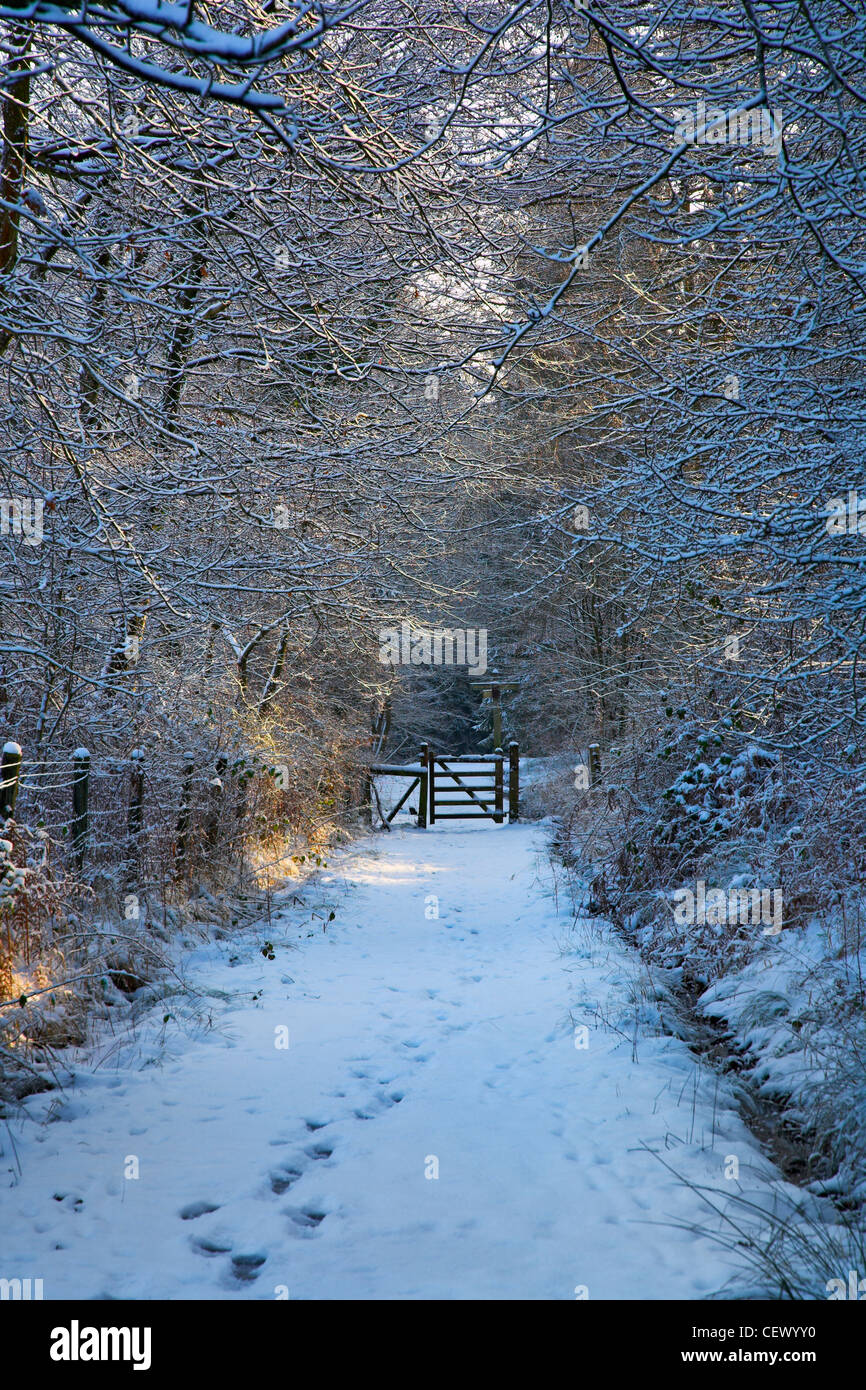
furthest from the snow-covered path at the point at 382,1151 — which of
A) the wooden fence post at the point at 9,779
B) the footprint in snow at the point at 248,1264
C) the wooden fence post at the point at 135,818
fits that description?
the wooden fence post at the point at 9,779

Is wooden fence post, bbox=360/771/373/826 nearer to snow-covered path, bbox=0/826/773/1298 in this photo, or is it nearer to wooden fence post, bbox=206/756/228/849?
wooden fence post, bbox=206/756/228/849

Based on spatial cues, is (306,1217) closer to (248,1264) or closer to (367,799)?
(248,1264)

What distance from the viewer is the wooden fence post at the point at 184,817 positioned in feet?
24.2

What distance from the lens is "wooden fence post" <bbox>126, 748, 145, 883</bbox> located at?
6.63m

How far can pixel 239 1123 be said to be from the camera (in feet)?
13.0

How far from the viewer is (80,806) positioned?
5.86m

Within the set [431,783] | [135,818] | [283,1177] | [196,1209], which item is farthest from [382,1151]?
[431,783]

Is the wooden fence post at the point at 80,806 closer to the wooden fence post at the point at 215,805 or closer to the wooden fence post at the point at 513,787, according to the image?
the wooden fence post at the point at 215,805

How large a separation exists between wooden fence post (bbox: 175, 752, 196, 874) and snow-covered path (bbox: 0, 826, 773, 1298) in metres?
1.24

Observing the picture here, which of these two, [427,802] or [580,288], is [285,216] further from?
[427,802]

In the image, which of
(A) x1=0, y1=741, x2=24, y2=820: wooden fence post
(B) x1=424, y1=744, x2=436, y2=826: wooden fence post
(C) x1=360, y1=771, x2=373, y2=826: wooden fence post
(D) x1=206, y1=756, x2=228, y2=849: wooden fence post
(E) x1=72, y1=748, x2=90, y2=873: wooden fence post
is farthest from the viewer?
(B) x1=424, y1=744, x2=436, y2=826: wooden fence post

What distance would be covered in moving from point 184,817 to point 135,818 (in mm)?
777

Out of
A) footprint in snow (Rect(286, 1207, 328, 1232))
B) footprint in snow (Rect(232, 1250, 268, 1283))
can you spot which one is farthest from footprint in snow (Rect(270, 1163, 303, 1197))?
footprint in snow (Rect(232, 1250, 268, 1283))

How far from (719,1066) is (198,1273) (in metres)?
2.90
